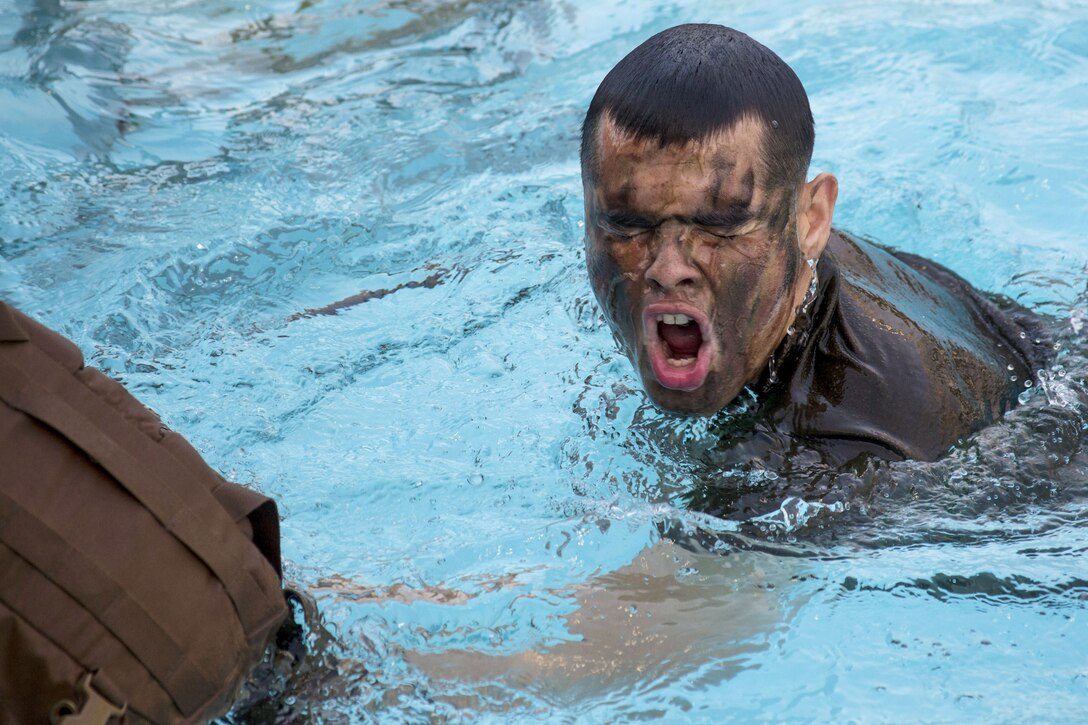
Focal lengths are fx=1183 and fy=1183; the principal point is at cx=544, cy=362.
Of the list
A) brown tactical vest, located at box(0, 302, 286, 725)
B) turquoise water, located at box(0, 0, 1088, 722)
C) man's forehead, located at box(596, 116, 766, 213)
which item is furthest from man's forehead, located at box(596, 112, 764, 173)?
brown tactical vest, located at box(0, 302, 286, 725)

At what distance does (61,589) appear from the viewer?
1950mm

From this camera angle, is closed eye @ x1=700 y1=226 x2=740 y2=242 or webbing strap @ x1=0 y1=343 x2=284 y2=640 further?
closed eye @ x1=700 y1=226 x2=740 y2=242

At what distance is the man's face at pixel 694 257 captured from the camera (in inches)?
110

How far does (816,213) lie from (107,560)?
193cm

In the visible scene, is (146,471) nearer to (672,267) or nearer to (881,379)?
(672,267)

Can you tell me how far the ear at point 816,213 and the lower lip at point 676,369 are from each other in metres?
0.39

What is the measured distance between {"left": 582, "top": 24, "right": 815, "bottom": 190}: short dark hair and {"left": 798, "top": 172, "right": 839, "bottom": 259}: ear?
0.08 meters

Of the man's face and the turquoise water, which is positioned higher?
the man's face

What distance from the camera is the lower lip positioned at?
2.92 meters

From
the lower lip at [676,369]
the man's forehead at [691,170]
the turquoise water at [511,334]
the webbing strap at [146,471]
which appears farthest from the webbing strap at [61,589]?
the man's forehead at [691,170]

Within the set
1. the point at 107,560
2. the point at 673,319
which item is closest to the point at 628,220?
the point at 673,319

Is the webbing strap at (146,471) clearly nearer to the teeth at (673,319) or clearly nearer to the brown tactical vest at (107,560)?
the brown tactical vest at (107,560)

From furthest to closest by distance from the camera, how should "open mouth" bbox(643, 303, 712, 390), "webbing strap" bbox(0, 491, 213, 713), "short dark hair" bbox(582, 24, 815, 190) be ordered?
1. "open mouth" bbox(643, 303, 712, 390)
2. "short dark hair" bbox(582, 24, 815, 190)
3. "webbing strap" bbox(0, 491, 213, 713)

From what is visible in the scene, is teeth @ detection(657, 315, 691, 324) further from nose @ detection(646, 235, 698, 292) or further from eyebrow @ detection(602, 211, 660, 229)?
eyebrow @ detection(602, 211, 660, 229)
